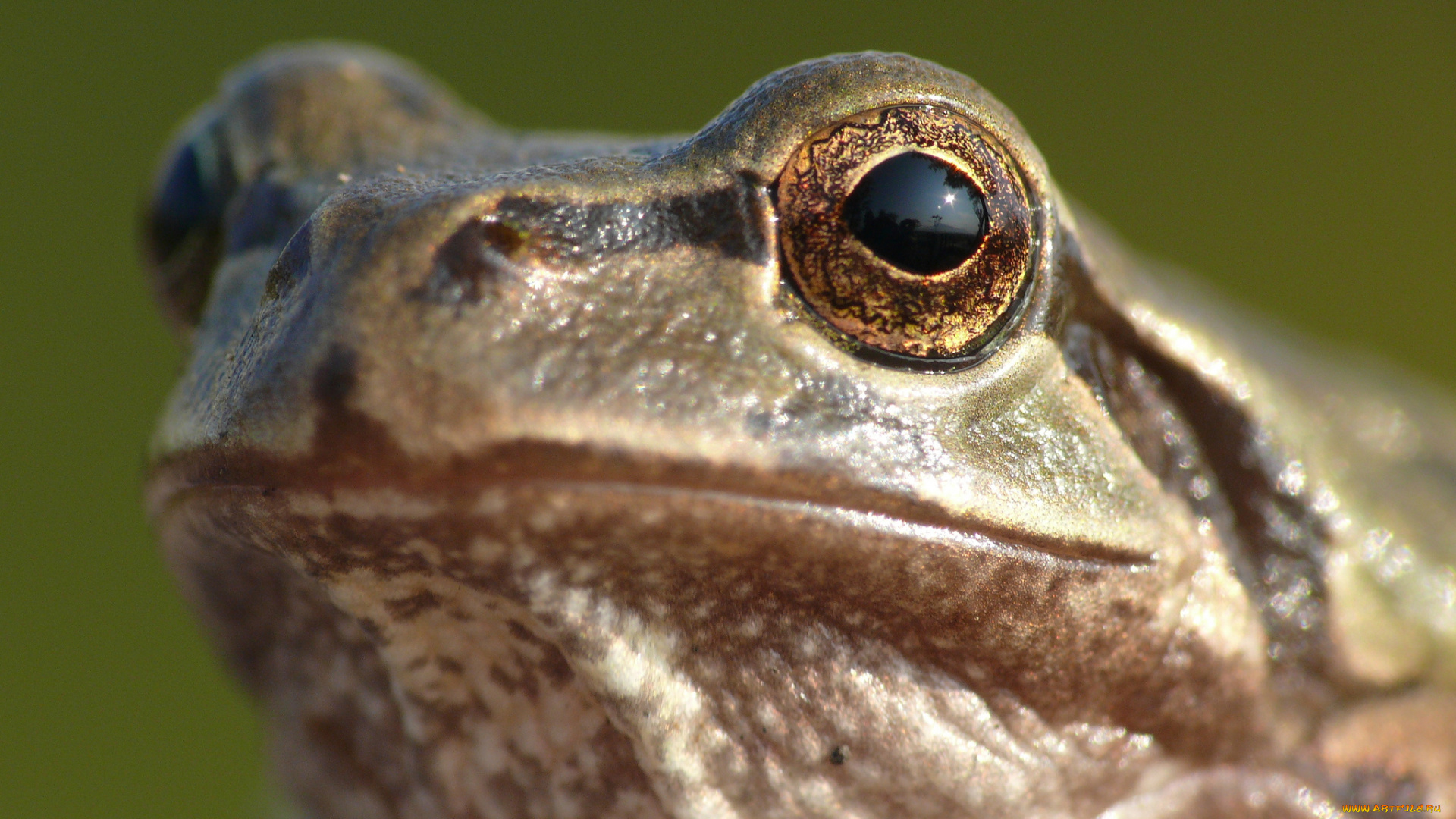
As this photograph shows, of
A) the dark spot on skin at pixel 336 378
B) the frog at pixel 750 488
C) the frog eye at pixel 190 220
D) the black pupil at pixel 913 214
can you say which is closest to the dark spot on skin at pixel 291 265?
the frog at pixel 750 488

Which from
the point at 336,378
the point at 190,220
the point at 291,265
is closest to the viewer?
the point at 336,378

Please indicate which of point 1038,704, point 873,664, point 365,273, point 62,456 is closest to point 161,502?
point 365,273

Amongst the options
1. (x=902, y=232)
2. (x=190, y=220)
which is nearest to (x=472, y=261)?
(x=902, y=232)

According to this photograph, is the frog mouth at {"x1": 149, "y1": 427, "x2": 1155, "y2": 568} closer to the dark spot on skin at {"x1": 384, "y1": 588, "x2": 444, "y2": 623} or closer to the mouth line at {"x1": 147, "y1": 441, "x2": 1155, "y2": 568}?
the mouth line at {"x1": 147, "y1": 441, "x2": 1155, "y2": 568}

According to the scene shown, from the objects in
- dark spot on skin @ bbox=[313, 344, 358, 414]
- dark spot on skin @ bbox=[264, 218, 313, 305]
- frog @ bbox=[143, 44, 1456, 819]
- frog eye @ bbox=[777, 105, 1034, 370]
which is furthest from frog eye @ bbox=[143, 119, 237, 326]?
frog eye @ bbox=[777, 105, 1034, 370]

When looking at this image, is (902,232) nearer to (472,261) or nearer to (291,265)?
(472,261)

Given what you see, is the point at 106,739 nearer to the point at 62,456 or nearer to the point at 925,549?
the point at 62,456

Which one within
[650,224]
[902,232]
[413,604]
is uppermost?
[902,232]
